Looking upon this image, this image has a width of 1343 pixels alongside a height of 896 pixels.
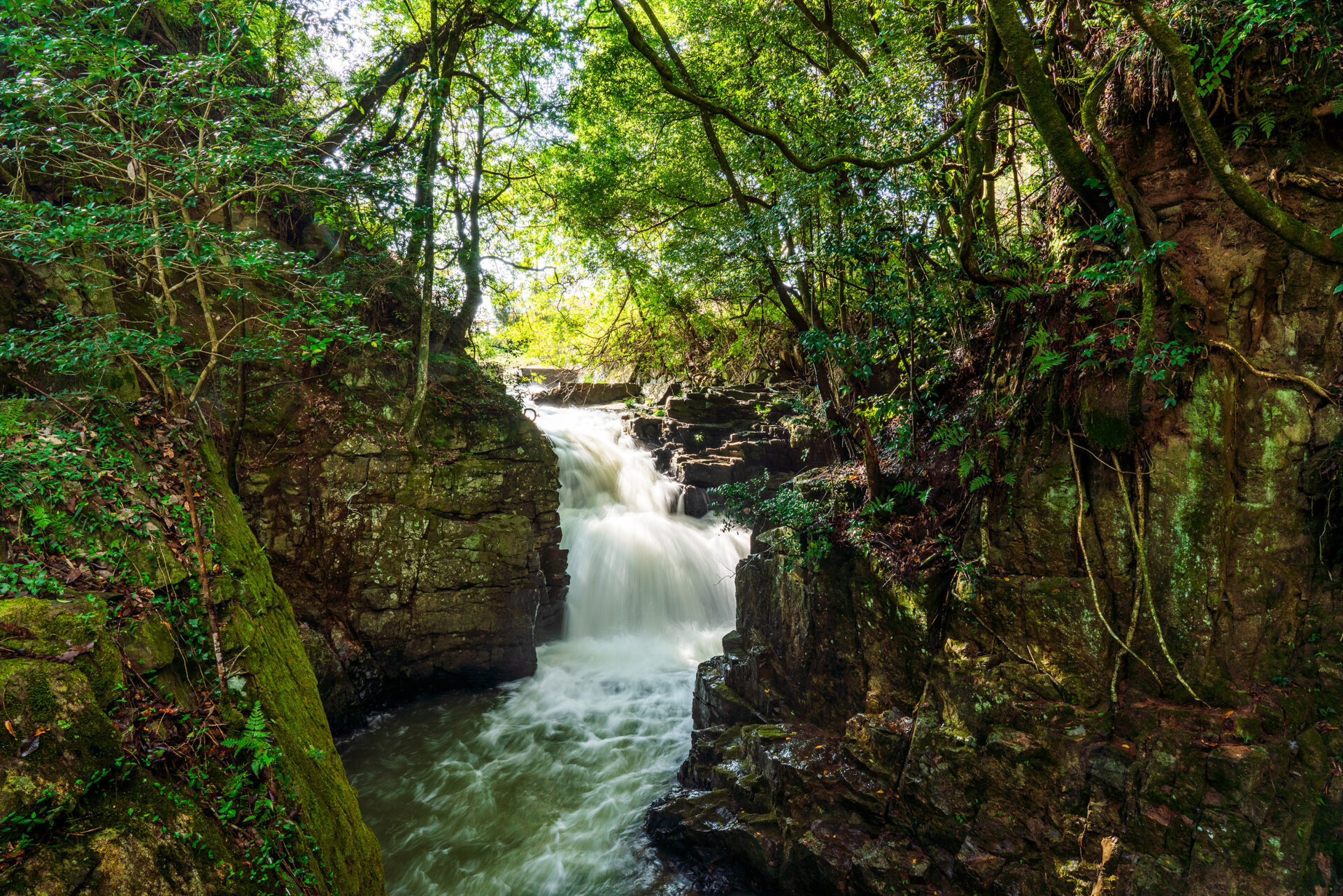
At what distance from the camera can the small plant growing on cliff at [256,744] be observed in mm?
3092

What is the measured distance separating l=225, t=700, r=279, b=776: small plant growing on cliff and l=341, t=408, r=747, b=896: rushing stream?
134 inches

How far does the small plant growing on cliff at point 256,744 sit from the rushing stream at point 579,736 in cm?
342

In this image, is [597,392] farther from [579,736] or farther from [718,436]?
[579,736]

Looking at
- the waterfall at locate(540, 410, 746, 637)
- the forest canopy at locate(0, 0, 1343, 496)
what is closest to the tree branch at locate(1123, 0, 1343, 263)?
the forest canopy at locate(0, 0, 1343, 496)

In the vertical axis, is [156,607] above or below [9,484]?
below

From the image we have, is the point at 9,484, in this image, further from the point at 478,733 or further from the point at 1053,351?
the point at 1053,351

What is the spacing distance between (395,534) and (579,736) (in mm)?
4062

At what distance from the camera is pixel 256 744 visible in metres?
3.14

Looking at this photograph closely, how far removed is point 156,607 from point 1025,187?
839 centimetres

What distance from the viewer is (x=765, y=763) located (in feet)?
18.6

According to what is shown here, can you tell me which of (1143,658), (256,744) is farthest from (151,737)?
(1143,658)

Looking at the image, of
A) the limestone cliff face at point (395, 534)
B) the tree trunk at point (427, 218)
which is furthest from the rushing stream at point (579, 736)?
the tree trunk at point (427, 218)

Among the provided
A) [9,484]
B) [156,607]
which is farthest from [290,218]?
[156,607]

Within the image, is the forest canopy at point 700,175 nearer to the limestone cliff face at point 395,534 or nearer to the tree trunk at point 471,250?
the tree trunk at point 471,250
